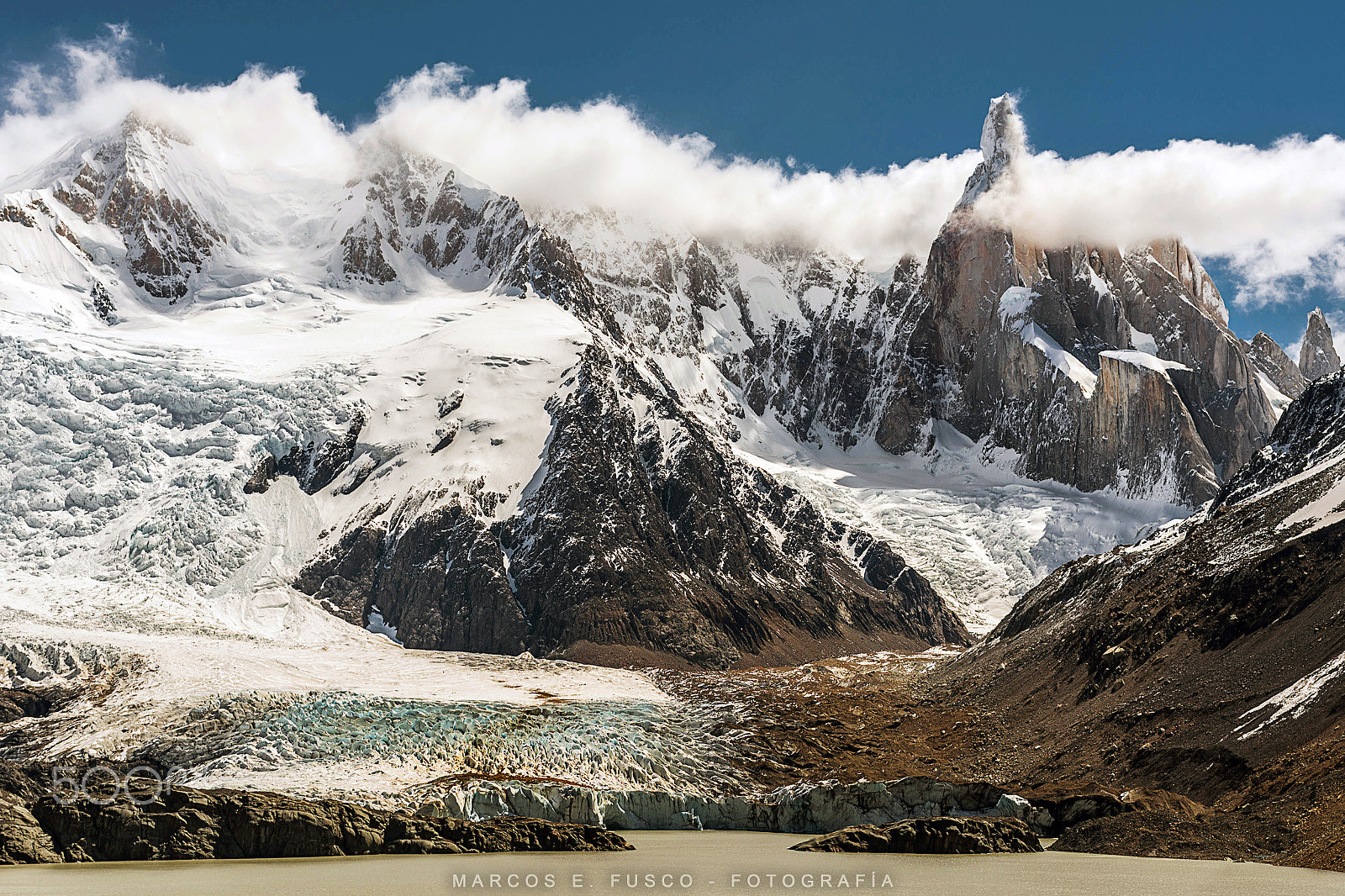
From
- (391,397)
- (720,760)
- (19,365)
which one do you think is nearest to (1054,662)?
(720,760)

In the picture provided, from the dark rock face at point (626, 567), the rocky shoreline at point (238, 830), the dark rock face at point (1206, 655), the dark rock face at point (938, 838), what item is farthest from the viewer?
the dark rock face at point (626, 567)

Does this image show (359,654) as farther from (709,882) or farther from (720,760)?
(709,882)

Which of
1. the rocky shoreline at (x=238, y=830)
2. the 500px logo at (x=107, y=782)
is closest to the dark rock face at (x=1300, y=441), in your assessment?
the rocky shoreline at (x=238, y=830)

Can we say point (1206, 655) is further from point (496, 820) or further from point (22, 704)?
point (22, 704)

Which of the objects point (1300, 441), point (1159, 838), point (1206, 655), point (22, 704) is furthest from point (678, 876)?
point (1300, 441)

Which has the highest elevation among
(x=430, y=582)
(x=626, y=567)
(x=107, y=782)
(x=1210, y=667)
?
(x=626, y=567)

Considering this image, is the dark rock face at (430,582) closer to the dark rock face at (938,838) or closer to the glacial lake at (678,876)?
the dark rock face at (938,838)
